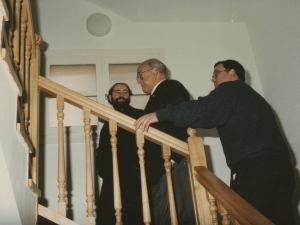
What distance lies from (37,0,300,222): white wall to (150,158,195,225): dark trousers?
1180 mm

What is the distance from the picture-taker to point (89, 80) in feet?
11.5

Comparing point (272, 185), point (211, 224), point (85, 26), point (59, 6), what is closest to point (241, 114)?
point (272, 185)

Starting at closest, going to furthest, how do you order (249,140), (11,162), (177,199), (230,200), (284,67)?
(11,162) → (230,200) → (249,140) → (177,199) → (284,67)

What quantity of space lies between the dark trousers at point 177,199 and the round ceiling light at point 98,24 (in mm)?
2062

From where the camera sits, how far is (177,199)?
6.74ft

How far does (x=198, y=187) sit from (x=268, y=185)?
0.36 metres

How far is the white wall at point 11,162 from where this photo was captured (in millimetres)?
1021

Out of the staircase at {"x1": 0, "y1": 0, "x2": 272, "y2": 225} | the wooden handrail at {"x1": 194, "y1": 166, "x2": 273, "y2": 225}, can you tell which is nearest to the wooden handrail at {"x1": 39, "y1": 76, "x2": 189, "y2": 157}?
the staircase at {"x1": 0, "y1": 0, "x2": 272, "y2": 225}

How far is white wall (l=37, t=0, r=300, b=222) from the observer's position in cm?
329

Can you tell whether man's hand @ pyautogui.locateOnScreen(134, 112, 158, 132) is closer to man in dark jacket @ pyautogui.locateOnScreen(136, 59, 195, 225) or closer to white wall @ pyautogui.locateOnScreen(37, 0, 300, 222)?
man in dark jacket @ pyautogui.locateOnScreen(136, 59, 195, 225)

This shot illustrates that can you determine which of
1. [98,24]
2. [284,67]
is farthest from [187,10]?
[284,67]

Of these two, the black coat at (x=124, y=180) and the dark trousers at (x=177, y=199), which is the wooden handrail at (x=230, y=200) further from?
the black coat at (x=124, y=180)

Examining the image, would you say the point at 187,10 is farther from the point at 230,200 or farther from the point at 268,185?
the point at 230,200

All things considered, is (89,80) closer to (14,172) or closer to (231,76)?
(231,76)
